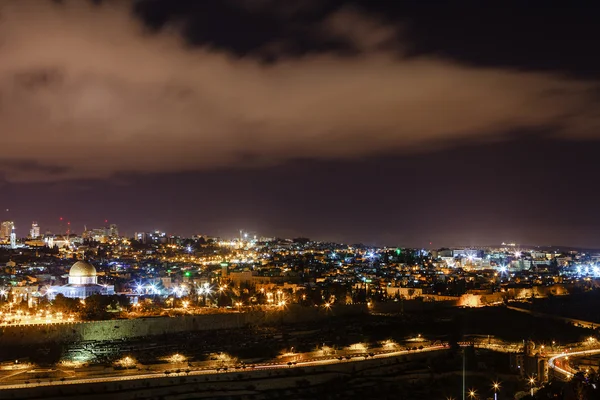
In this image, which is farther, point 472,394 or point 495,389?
point 495,389

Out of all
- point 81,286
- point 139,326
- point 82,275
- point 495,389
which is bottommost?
point 495,389

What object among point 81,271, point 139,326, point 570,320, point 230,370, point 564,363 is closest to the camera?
point 230,370

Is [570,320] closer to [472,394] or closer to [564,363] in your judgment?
[564,363]

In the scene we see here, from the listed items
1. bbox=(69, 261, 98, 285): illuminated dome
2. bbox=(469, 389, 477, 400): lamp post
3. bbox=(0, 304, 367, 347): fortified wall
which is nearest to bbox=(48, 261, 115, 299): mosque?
bbox=(69, 261, 98, 285): illuminated dome

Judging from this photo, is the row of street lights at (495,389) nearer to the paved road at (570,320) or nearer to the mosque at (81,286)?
the paved road at (570,320)

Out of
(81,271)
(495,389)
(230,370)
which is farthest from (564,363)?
(81,271)

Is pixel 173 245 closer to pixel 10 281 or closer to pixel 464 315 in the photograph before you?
pixel 10 281
